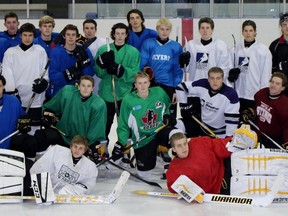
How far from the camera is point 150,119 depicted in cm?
361

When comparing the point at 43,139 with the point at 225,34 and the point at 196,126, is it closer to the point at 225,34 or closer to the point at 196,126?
the point at 196,126

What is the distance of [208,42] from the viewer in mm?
4086

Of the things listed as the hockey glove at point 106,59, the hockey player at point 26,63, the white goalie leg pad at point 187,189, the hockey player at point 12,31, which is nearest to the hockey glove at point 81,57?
the hockey glove at point 106,59

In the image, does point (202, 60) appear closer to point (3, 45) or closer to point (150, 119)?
point (150, 119)

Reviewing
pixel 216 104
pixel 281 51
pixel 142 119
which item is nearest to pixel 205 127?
pixel 216 104

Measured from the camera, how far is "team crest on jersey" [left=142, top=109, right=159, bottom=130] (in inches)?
142

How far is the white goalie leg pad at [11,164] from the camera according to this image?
2924 mm

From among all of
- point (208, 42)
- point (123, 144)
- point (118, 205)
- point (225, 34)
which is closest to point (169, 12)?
point (225, 34)

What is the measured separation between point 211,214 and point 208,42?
173 centimetres

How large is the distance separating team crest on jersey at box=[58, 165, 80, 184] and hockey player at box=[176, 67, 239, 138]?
1039 millimetres

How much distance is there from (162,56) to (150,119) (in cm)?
66

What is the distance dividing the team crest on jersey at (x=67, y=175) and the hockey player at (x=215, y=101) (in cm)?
104

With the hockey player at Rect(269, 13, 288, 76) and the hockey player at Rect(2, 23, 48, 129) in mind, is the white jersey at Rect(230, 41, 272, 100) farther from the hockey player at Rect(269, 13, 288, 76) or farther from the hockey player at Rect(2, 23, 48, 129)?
the hockey player at Rect(2, 23, 48, 129)

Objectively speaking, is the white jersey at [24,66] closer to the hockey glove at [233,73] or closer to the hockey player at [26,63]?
the hockey player at [26,63]
